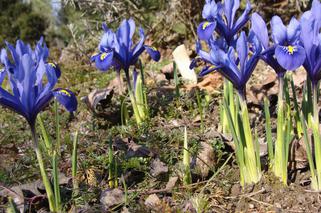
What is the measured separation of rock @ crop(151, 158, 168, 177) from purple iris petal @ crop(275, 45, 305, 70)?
892mm

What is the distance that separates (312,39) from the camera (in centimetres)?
177

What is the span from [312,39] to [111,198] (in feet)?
3.85

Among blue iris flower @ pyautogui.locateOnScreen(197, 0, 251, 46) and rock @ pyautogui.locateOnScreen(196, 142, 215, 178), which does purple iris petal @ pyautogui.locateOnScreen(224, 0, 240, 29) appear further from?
rock @ pyautogui.locateOnScreen(196, 142, 215, 178)

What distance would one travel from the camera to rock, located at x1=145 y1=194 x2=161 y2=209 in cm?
199

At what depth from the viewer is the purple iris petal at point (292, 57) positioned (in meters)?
1.68

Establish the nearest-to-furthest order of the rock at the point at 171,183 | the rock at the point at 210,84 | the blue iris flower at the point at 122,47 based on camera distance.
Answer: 1. the rock at the point at 171,183
2. the blue iris flower at the point at 122,47
3. the rock at the point at 210,84

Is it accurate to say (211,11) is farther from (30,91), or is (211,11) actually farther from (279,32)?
(30,91)

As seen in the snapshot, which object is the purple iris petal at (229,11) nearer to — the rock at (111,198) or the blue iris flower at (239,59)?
the blue iris flower at (239,59)

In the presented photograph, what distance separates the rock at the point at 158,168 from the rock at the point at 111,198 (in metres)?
0.24

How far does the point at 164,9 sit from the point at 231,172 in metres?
3.81

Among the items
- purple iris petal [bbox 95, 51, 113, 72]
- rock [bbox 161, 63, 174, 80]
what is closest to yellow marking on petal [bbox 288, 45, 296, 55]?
purple iris petal [bbox 95, 51, 113, 72]

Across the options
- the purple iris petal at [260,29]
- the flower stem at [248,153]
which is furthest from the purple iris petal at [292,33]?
the flower stem at [248,153]

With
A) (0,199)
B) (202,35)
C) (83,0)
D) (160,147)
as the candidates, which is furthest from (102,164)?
(83,0)

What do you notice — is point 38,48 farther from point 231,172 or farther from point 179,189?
point 231,172
